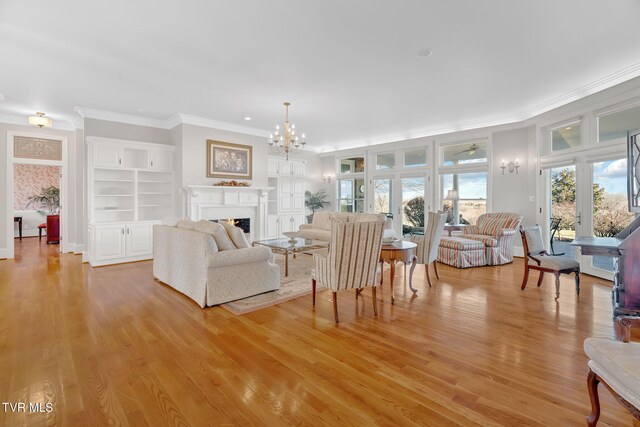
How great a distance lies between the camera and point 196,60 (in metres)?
3.78

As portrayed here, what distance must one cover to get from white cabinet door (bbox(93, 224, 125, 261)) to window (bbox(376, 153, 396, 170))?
6.55 metres

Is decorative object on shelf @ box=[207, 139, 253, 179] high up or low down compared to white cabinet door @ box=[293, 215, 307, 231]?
up

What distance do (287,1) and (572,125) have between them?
17.9 ft

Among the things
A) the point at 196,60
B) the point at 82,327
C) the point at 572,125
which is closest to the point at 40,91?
the point at 196,60

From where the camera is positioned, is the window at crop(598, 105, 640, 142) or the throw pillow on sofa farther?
the window at crop(598, 105, 640, 142)

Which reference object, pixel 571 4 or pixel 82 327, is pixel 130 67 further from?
pixel 571 4

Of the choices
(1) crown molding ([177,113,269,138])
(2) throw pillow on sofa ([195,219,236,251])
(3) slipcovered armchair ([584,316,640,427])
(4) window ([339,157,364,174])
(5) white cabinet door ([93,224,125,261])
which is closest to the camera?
(3) slipcovered armchair ([584,316,640,427])

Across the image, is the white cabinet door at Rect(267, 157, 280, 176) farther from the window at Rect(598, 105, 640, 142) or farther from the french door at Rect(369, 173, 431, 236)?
the window at Rect(598, 105, 640, 142)

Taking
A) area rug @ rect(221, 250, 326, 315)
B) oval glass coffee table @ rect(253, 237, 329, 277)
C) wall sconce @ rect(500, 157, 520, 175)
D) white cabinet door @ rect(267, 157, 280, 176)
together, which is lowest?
area rug @ rect(221, 250, 326, 315)

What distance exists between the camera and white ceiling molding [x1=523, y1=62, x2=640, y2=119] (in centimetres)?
402

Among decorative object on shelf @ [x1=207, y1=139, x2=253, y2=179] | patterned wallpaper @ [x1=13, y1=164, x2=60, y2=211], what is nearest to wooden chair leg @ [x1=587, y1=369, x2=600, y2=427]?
decorative object on shelf @ [x1=207, y1=139, x2=253, y2=179]

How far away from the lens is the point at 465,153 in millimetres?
7238

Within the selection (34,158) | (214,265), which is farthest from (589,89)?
(34,158)

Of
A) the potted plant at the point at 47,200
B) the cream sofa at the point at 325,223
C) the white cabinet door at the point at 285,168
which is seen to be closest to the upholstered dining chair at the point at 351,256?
the cream sofa at the point at 325,223
